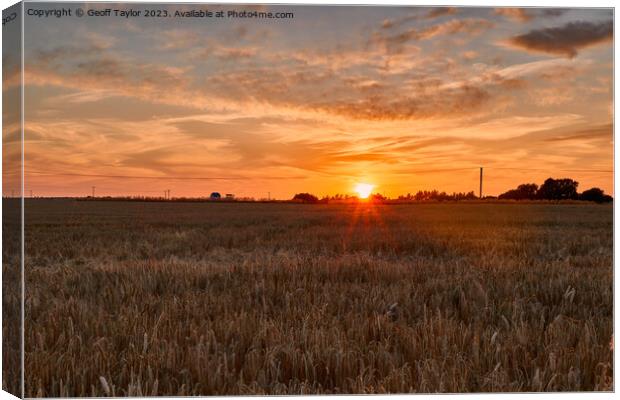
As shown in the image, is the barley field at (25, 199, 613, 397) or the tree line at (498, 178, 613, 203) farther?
the tree line at (498, 178, 613, 203)

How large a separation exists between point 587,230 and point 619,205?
848 cm

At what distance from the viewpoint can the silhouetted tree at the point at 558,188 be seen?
4.62 metres

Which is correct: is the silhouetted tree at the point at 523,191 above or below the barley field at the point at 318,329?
above

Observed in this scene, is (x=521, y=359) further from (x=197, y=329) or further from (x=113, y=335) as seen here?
(x=113, y=335)

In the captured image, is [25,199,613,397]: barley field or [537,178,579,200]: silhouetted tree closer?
[25,199,613,397]: barley field

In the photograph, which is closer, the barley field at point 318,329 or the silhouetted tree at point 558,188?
the barley field at point 318,329

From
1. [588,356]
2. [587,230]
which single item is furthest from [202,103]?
[587,230]

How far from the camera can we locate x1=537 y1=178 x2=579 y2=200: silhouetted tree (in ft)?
15.2

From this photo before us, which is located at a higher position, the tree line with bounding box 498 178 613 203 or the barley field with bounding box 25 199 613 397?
the tree line with bounding box 498 178 613 203

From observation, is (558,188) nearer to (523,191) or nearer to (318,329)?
(523,191)

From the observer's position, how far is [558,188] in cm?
520

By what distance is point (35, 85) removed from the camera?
10.8 feet

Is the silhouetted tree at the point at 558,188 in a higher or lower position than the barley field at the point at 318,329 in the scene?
higher

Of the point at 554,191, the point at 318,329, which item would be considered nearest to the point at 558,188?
the point at 554,191
